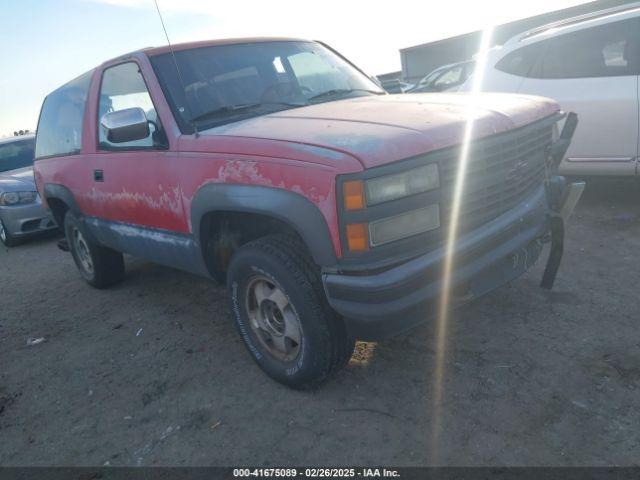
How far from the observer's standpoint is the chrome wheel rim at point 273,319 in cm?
278

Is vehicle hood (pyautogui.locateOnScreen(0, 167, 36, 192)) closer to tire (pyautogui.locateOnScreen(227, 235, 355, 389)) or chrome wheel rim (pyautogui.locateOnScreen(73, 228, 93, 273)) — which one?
chrome wheel rim (pyautogui.locateOnScreen(73, 228, 93, 273))

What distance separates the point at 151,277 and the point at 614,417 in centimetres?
420

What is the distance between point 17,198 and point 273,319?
6.07m

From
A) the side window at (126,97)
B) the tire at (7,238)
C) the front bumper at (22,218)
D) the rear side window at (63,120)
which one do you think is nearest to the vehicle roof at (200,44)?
the side window at (126,97)

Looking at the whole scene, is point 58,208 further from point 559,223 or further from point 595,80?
point 595,80

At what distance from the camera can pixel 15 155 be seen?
8.95 metres

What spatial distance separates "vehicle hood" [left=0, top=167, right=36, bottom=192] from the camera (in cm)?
745

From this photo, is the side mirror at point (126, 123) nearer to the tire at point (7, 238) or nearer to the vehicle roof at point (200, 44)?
the vehicle roof at point (200, 44)

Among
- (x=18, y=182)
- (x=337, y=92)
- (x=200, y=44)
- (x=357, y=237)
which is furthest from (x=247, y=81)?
(x=18, y=182)

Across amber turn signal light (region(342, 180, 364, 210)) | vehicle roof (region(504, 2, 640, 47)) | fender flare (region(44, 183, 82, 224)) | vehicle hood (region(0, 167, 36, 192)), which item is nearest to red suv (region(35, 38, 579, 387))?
amber turn signal light (region(342, 180, 364, 210))

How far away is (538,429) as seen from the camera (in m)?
2.34

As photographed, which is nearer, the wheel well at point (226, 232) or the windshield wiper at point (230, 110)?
the wheel well at point (226, 232)

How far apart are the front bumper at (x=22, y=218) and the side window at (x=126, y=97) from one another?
3.95 m

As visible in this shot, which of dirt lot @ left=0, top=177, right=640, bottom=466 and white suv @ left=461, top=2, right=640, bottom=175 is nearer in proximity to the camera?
dirt lot @ left=0, top=177, right=640, bottom=466
